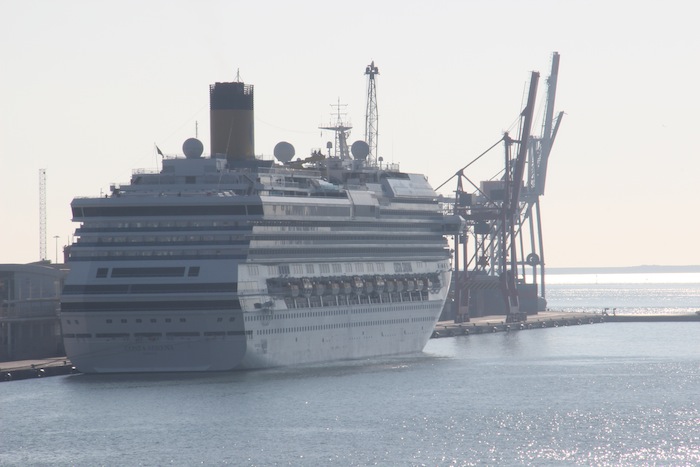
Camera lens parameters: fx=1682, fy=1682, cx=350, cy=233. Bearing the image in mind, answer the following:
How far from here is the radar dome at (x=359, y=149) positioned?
12106 cm

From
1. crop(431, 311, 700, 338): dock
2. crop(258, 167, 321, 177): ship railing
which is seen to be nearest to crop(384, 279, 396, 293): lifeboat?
crop(258, 167, 321, 177): ship railing

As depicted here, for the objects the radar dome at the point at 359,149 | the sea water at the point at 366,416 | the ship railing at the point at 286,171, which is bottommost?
the sea water at the point at 366,416

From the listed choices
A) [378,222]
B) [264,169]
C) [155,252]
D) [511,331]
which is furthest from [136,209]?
[511,331]

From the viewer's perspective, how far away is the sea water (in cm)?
6800

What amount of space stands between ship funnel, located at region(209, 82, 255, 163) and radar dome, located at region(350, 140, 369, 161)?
56.5 feet

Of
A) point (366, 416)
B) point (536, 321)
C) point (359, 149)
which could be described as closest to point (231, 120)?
point (359, 149)

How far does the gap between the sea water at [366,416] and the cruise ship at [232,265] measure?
5.99 ft

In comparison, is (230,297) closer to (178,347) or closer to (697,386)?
(178,347)

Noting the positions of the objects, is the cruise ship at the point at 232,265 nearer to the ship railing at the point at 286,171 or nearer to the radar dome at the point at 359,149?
the ship railing at the point at 286,171

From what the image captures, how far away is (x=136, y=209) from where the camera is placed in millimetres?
93250

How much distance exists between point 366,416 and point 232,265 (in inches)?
633

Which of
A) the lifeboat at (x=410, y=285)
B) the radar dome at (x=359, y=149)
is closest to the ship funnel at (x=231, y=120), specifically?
the lifeboat at (x=410, y=285)

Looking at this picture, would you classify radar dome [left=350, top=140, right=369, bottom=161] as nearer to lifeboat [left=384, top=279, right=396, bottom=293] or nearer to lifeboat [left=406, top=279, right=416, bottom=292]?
lifeboat [left=406, top=279, right=416, bottom=292]

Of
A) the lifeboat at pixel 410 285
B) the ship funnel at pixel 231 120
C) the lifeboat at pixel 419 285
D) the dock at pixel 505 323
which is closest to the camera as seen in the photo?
the ship funnel at pixel 231 120
